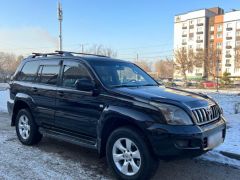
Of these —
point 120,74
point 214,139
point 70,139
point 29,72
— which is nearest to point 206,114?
point 214,139

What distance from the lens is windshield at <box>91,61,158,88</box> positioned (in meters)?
5.12

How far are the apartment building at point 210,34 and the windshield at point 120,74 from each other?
8426 centimetres

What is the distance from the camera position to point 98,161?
17.9 ft

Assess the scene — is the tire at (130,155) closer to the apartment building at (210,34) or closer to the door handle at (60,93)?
the door handle at (60,93)

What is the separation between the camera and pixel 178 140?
13.1 ft

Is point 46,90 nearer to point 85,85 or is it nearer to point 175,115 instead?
point 85,85

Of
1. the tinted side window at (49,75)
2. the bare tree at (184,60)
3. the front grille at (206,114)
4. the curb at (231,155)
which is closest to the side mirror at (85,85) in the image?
the tinted side window at (49,75)

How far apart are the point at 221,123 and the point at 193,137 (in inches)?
36.9

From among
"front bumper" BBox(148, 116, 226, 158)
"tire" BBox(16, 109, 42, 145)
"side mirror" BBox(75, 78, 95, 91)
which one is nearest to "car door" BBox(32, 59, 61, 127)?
"tire" BBox(16, 109, 42, 145)

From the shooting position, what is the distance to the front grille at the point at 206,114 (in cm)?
424

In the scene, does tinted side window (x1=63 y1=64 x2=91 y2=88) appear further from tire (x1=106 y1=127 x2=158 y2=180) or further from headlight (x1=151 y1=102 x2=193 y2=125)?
headlight (x1=151 y1=102 x2=193 y2=125)

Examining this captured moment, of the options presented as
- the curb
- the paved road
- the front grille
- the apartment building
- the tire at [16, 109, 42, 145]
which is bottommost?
the paved road

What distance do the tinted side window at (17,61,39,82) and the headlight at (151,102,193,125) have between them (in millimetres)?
3388

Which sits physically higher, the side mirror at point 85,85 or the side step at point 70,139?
the side mirror at point 85,85
